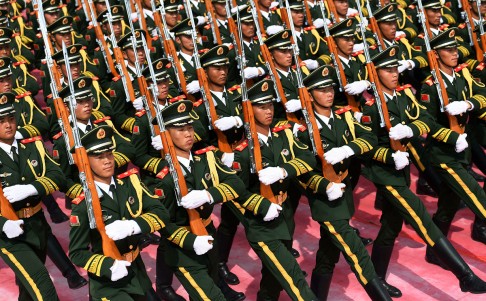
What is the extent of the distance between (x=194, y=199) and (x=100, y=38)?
17.0ft

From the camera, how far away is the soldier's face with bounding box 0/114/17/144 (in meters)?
7.46

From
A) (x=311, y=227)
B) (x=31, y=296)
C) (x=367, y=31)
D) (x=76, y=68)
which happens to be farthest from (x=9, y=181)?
(x=367, y=31)

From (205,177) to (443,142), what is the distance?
272cm

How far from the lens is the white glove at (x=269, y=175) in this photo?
7160mm

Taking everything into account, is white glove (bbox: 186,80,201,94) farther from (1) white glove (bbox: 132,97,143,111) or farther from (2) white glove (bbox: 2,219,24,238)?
(2) white glove (bbox: 2,219,24,238)

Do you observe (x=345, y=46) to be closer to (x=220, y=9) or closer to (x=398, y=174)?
(x=220, y=9)

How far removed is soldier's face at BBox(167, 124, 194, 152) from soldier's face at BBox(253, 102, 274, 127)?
0.74m

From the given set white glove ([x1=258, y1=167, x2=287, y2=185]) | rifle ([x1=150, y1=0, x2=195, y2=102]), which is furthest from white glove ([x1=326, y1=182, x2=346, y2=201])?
rifle ([x1=150, y1=0, x2=195, y2=102])

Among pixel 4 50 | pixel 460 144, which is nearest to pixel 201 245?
pixel 460 144

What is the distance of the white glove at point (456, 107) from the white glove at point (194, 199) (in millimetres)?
2936

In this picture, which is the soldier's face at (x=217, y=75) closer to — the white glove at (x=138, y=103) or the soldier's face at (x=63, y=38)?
the white glove at (x=138, y=103)

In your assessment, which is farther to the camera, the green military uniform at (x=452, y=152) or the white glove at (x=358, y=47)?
the white glove at (x=358, y=47)

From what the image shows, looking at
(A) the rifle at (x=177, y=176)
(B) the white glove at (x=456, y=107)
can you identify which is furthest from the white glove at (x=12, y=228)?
(B) the white glove at (x=456, y=107)

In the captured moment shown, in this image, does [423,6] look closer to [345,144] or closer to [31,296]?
[345,144]
